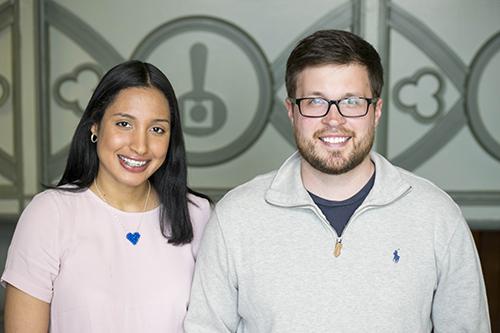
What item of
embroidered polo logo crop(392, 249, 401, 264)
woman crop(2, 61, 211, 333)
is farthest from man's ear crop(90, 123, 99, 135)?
embroidered polo logo crop(392, 249, 401, 264)

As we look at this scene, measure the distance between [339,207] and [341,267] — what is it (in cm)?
14

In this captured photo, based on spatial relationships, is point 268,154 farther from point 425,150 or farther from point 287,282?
point 287,282

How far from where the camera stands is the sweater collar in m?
1.37

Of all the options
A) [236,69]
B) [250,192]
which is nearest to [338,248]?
[250,192]

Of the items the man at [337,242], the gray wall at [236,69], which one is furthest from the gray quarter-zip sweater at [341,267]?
the gray wall at [236,69]

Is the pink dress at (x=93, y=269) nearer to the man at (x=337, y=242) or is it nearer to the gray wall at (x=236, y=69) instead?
the man at (x=337, y=242)

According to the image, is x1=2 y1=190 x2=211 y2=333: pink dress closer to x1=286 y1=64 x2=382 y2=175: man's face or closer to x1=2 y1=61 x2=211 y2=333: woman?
x1=2 y1=61 x2=211 y2=333: woman

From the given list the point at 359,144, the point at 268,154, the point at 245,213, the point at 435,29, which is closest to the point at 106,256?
the point at 245,213

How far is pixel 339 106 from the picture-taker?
133 cm

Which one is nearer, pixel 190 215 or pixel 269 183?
pixel 269 183

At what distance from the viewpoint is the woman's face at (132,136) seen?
4.76ft

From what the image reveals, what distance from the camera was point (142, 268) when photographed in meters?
1.44

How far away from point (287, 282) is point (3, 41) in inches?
68.1

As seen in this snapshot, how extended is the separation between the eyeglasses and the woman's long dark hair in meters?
0.35
